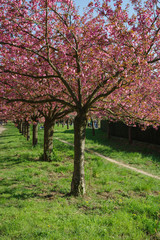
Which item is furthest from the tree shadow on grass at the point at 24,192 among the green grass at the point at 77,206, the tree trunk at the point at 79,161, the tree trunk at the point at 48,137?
the tree trunk at the point at 48,137

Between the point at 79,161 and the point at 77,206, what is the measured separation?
1.45 metres

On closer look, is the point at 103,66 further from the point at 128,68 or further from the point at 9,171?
the point at 9,171

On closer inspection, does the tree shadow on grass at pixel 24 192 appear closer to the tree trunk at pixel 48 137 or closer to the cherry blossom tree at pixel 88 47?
the cherry blossom tree at pixel 88 47

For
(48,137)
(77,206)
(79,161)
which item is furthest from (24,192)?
(48,137)

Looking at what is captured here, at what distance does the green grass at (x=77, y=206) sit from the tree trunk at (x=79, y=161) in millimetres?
333

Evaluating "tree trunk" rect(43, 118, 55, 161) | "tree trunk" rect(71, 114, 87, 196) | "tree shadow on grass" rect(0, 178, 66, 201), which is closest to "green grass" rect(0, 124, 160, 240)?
"tree shadow on grass" rect(0, 178, 66, 201)

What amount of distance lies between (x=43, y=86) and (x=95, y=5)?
149 inches

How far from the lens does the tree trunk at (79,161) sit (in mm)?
6348

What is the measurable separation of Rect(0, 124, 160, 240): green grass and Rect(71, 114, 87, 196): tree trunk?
1.09 feet

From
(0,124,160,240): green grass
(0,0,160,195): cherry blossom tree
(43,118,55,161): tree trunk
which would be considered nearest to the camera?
(0,124,160,240): green grass

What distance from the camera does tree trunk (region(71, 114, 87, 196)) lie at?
250 inches

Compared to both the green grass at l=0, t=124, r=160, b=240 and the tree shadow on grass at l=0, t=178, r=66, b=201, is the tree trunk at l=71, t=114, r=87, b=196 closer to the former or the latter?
the green grass at l=0, t=124, r=160, b=240

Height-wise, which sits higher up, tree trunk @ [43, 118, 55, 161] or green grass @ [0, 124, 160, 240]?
tree trunk @ [43, 118, 55, 161]

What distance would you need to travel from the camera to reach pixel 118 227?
4363 millimetres
